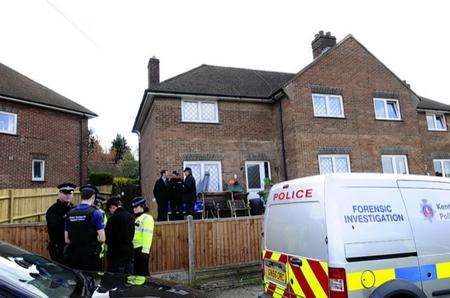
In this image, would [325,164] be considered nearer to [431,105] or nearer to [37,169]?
[431,105]

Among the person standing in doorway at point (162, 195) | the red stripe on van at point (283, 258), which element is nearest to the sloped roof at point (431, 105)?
the person standing in doorway at point (162, 195)

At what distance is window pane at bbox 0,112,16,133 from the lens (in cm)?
1712

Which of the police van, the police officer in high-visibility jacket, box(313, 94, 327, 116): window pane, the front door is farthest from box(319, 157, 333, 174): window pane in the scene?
the police van

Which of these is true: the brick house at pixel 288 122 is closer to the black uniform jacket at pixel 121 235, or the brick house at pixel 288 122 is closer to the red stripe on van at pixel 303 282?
the black uniform jacket at pixel 121 235

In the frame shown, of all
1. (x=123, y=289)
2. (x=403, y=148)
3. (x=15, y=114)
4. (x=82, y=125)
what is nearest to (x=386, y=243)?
(x=123, y=289)

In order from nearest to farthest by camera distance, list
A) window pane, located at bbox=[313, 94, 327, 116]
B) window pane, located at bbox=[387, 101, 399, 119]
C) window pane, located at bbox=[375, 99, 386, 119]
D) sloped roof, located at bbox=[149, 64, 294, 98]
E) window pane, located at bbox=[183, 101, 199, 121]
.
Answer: window pane, located at bbox=[183, 101, 199, 121] < sloped roof, located at bbox=[149, 64, 294, 98] < window pane, located at bbox=[313, 94, 327, 116] < window pane, located at bbox=[375, 99, 386, 119] < window pane, located at bbox=[387, 101, 399, 119]

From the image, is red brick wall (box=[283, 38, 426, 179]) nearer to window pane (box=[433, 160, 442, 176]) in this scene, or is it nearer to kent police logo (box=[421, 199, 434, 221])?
window pane (box=[433, 160, 442, 176])

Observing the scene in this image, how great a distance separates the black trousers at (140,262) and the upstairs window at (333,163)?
10502 millimetres

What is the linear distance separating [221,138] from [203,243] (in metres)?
7.41

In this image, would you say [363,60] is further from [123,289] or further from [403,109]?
[123,289]

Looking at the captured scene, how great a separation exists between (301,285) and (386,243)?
3.48ft

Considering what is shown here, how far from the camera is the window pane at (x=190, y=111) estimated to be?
15719 millimetres

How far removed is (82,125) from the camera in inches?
826

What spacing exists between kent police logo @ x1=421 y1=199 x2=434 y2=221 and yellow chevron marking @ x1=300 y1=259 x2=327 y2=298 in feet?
5.43
